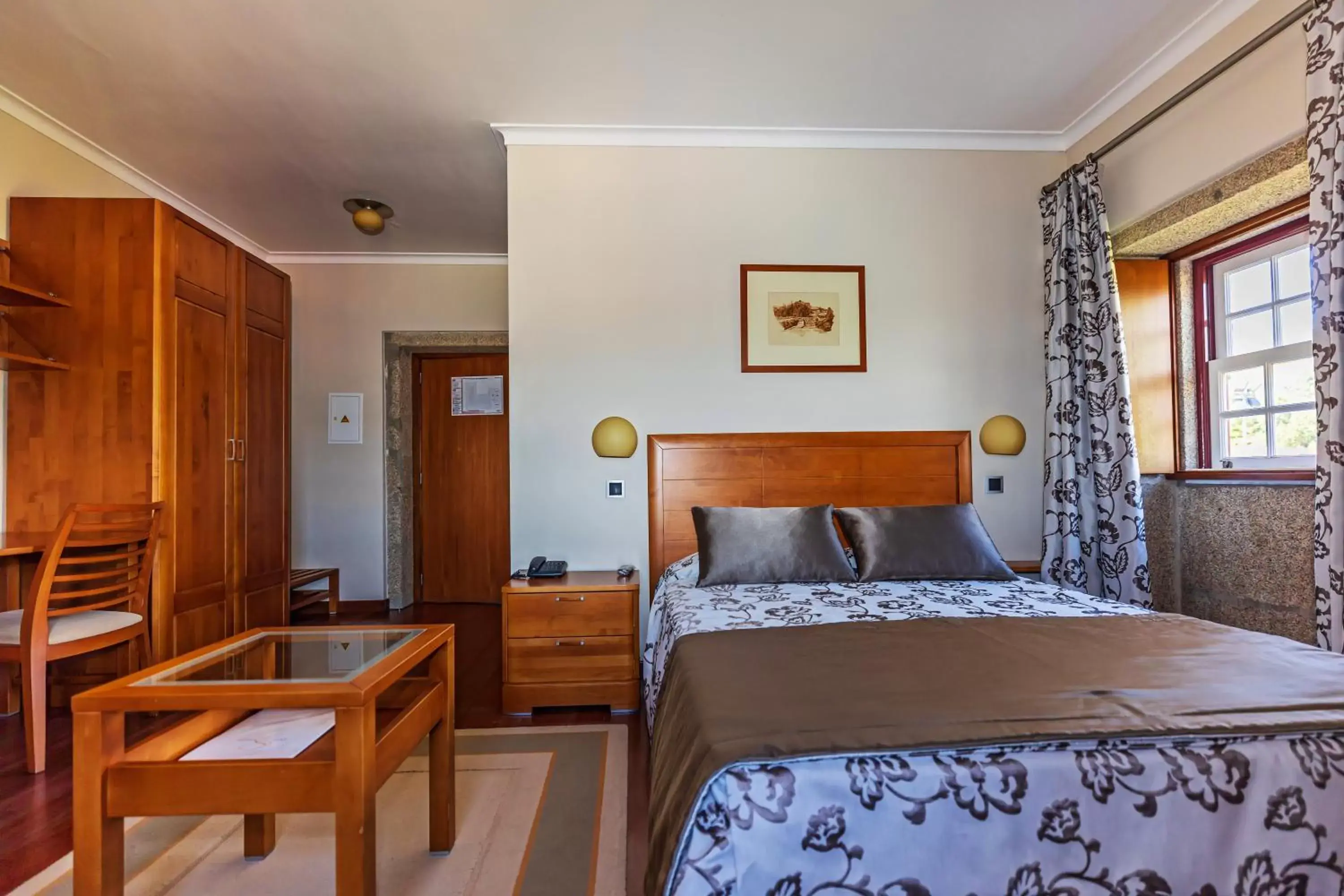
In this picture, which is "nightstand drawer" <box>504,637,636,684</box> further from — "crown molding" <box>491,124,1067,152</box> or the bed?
"crown molding" <box>491,124,1067,152</box>

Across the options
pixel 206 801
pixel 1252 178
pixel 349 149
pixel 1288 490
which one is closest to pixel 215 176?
pixel 349 149

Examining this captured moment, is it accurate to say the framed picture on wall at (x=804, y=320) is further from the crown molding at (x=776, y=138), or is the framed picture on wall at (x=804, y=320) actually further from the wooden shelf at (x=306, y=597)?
the wooden shelf at (x=306, y=597)

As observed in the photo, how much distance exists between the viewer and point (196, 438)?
10.4 feet

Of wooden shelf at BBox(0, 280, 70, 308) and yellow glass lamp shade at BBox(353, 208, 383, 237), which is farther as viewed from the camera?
yellow glass lamp shade at BBox(353, 208, 383, 237)

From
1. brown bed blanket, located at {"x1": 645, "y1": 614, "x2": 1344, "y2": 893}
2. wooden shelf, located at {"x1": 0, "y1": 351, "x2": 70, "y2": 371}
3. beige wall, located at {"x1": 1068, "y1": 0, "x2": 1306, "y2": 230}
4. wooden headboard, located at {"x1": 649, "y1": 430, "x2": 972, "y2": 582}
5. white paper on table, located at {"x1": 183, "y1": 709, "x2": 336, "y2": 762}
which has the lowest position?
white paper on table, located at {"x1": 183, "y1": 709, "x2": 336, "y2": 762}

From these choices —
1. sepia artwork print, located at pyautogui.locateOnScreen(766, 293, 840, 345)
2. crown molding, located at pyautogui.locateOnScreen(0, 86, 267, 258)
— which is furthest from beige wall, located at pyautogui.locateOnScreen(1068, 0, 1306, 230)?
crown molding, located at pyautogui.locateOnScreen(0, 86, 267, 258)

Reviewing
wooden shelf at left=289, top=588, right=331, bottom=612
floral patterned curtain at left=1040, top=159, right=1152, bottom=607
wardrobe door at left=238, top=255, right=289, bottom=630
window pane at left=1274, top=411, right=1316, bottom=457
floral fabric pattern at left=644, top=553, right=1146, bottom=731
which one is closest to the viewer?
floral fabric pattern at left=644, top=553, right=1146, bottom=731

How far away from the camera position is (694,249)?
3.30 meters

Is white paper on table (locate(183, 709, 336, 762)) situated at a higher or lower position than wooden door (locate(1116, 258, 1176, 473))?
lower

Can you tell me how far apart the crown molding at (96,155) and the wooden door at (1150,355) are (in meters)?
4.97

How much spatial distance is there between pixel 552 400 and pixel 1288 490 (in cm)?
303

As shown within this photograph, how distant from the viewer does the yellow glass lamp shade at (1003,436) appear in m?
3.28

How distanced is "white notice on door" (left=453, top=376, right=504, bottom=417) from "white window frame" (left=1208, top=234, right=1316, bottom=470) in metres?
4.46

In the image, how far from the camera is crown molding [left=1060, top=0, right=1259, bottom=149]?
93.7 inches
